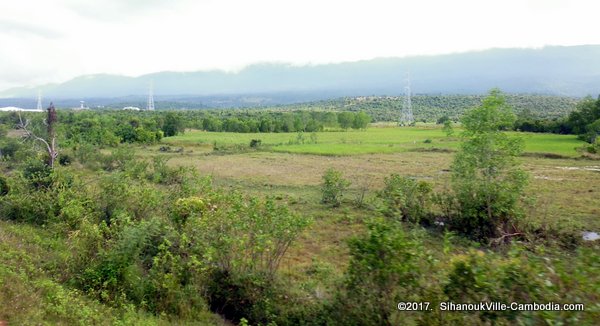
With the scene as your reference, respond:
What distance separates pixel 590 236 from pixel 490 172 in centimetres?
414

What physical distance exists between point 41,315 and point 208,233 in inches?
120

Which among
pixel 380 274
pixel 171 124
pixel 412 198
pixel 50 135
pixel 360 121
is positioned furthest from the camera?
pixel 360 121

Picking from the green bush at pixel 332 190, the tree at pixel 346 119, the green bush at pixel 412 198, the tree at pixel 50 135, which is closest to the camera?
the tree at pixel 50 135

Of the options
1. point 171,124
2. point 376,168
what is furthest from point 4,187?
point 171,124

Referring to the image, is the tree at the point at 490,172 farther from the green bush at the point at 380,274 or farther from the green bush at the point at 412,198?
the green bush at the point at 380,274

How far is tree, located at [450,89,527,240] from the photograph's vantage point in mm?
13086

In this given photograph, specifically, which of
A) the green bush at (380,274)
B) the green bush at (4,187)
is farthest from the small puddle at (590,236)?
the green bush at (4,187)

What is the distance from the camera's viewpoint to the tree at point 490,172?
1309 cm

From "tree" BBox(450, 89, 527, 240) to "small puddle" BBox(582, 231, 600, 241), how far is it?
247 centimetres

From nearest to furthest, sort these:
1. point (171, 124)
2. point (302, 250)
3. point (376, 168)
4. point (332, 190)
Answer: point (302, 250) < point (332, 190) < point (376, 168) < point (171, 124)

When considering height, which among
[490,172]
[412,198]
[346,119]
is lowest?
[412,198]

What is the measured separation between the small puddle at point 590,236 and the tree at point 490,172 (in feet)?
8.11

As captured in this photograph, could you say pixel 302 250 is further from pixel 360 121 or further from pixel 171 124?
pixel 360 121

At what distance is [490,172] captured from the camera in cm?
1356
